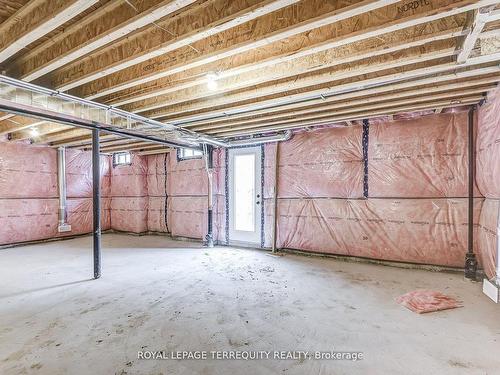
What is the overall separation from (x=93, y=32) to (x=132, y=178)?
5.94 metres

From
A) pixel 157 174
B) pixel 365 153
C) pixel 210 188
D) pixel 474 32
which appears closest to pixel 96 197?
pixel 210 188

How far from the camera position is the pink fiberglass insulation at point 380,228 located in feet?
12.4

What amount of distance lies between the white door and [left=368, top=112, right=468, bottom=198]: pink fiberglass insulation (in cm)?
233

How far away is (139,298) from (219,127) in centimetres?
301

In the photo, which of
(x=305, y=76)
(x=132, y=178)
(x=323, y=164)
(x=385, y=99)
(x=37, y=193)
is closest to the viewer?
(x=305, y=76)

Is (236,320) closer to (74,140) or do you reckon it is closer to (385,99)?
(385,99)

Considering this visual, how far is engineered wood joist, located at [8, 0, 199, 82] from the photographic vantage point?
172 centimetres

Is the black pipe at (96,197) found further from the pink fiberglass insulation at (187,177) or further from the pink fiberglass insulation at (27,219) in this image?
the pink fiberglass insulation at (27,219)

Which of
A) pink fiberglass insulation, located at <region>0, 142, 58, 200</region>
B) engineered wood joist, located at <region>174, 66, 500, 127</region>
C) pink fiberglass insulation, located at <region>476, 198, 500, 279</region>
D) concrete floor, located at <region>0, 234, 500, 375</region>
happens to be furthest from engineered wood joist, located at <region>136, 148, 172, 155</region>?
pink fiberglass insulation, located at <region>476, 198, 500, 279</region>

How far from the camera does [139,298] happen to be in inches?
114

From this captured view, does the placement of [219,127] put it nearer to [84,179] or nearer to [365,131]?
[365,131]

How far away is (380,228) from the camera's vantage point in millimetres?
4230

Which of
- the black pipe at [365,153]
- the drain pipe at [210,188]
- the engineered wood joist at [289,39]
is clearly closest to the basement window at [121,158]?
the drain pipe at [210,188]

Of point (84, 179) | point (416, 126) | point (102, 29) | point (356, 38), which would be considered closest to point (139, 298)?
point (102, 29)
